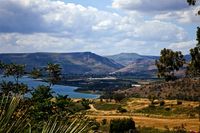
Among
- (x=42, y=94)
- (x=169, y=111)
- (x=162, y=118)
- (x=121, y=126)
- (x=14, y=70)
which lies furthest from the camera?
(x=169, y=111)

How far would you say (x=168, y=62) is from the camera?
81562mm

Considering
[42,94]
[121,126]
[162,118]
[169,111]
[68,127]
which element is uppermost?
[68,127]

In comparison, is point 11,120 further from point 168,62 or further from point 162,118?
point 162,118

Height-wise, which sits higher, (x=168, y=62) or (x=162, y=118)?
(x=168, y=62)

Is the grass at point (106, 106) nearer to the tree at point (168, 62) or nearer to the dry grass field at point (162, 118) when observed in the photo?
the dry grass field at point (162, 118)

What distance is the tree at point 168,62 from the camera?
7844cm

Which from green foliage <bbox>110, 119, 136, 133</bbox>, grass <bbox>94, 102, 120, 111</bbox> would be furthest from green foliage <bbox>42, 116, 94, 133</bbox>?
grass <bbox>94, 102, 120, 111</bbox>

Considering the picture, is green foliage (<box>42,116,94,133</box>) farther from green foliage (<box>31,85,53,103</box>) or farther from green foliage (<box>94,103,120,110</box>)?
Answer: green foliage (<box>94,103,120,110</box>)

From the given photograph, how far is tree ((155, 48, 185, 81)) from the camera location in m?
78.4

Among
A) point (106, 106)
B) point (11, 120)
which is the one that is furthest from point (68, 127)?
point (106, 106)

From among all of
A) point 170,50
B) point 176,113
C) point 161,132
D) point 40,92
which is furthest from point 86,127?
point 176,113

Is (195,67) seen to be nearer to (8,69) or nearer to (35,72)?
(35,72)

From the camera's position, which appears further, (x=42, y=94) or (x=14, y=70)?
(x=14, y=70)

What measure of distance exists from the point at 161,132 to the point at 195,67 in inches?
428
